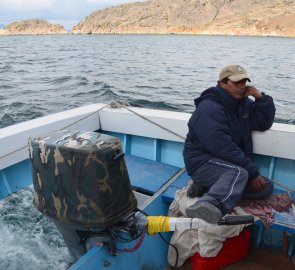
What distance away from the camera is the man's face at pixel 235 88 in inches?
110

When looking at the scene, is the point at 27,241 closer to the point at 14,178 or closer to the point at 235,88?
the point at 14,178

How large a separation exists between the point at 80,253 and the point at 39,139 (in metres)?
0.83

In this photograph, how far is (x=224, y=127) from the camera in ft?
8.52

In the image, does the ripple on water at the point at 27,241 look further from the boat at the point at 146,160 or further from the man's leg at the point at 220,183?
the man's leg at the point at 220,183

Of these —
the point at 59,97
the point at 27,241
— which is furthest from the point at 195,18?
the point at 27,241

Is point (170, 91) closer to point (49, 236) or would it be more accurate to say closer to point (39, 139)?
point (49, 236)

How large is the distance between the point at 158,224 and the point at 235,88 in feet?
4.62

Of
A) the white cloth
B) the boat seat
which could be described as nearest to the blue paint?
the boat seat

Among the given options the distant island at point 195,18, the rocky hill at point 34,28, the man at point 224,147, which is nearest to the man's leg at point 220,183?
the man at point 224,147

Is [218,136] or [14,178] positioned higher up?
[218,136]

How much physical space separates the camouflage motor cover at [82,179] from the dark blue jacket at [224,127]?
0.89 meters

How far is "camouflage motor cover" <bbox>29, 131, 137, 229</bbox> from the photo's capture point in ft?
6.10

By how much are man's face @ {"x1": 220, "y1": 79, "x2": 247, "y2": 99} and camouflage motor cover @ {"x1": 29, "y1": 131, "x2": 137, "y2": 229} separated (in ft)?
4.22

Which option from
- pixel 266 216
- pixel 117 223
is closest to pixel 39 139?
pixel 117 223
